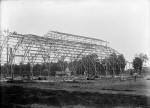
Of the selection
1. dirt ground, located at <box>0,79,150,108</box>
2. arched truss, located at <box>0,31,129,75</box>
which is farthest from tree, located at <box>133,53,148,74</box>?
dirt ground, located at <box>0,79,150,108</box>

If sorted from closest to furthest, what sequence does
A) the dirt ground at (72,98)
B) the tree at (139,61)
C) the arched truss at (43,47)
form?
the dirt ground at (72,98) → the arched truss at (43,47) → the tree at (139,61)

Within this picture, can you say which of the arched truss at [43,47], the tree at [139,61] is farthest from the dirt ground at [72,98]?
the tree at [139,61]

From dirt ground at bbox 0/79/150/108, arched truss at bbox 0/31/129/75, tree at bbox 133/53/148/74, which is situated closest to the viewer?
dirt ground at bbox 0/79/150/108

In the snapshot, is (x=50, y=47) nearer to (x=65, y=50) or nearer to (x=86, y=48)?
(x=65, y=50)

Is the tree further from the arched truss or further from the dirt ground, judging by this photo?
the dirt ground

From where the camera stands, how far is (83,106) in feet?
33.8

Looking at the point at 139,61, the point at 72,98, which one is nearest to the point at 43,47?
the point at 72,98

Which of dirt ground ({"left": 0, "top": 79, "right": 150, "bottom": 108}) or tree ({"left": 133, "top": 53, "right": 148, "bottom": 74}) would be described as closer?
dirt ground ({"left": 0, "top": 79, "right": 150, "bottom": 108})

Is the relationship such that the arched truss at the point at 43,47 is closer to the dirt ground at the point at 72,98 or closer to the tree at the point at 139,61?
the dirt ground at the point at 72,98

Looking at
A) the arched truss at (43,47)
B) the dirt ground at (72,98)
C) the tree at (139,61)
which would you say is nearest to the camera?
the dirt ground at (72,98)

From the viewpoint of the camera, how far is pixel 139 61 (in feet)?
269

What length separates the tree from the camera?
80.7m

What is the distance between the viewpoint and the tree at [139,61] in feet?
265

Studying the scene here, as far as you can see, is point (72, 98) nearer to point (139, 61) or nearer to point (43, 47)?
point (43, 47)
